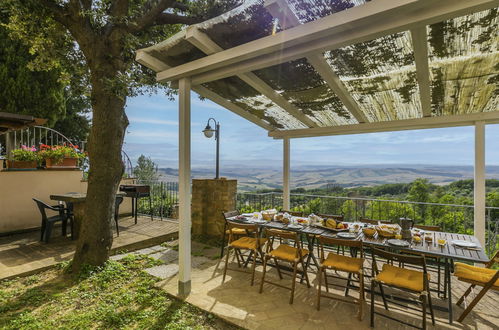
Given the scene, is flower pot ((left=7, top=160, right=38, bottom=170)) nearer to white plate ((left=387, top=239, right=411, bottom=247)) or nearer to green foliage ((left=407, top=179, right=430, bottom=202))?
white plate ((left=387, top=239, right=411, bottom=247))

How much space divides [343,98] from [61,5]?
170 inches

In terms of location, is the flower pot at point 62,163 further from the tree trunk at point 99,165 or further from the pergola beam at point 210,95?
the pergola beam at point 210,95

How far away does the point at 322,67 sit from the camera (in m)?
2.72

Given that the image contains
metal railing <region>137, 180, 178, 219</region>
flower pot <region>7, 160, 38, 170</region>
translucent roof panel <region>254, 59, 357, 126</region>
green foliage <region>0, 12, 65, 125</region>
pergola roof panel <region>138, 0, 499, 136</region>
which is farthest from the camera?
green foliage <region>0, 12, 65, 125</region>

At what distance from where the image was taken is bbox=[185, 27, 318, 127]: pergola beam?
7.64 feet

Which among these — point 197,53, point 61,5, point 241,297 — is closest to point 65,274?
point 241,297

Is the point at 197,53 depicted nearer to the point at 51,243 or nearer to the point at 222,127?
the point at 222,127

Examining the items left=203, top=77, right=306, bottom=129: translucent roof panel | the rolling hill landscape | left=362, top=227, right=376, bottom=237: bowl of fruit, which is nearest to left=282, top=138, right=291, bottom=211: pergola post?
left=203, top=77, right=306, bottom=129: translucent roof panel

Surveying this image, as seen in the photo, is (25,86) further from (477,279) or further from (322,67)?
(477,279)

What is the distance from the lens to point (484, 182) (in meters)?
3.66

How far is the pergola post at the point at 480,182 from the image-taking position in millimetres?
3641

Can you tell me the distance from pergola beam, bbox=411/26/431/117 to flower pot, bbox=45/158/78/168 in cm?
709

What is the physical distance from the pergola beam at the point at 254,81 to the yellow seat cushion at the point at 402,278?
260 cm

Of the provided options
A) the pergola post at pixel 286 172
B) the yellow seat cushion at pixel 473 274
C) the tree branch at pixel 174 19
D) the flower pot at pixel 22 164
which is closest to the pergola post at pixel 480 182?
the yellow seat cushion at pixel 473 274
